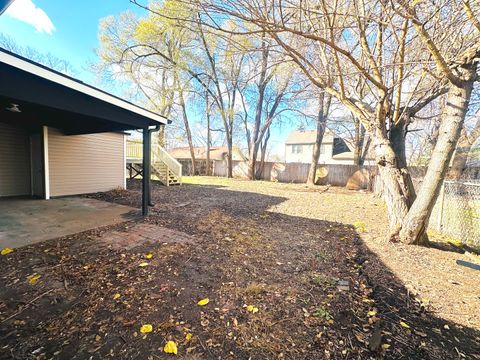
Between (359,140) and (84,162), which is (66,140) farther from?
(359,140)

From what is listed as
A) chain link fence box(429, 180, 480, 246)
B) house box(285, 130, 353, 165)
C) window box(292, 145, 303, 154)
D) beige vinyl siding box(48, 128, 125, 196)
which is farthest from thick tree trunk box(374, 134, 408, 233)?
window box(292, 145, 303, 154)

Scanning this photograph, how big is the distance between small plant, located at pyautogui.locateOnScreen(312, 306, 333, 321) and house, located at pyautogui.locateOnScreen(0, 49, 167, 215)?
13.9ft

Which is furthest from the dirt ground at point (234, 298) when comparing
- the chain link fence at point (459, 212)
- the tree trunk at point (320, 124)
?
the tree trunk at point (320, 124)

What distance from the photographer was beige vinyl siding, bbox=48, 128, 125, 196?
6.91 m

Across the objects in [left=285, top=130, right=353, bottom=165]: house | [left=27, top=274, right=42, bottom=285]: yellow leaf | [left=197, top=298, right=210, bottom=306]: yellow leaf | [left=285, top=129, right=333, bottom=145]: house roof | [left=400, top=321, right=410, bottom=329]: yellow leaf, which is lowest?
[left=197, top=298, right=210, bottom=306]: yellow leaf

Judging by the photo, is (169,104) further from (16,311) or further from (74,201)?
(16,311)

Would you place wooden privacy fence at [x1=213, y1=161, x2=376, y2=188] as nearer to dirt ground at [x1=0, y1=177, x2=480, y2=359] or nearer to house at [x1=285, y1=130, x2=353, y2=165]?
dirt ground at [x1=0, y1=177, x2=480, y2=359]

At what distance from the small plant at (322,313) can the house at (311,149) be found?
2500 cm

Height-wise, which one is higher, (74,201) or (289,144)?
(289,144)

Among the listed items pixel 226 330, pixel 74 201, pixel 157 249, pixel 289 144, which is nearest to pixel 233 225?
pixel 157 249

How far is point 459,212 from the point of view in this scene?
4.20 meters

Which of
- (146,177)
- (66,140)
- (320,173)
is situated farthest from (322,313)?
(320,173)

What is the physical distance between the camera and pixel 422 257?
10.4 feet

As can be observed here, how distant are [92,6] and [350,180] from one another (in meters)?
15.6
